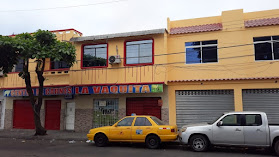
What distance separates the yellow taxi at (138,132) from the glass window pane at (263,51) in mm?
7318

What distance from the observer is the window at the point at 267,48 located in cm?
1358

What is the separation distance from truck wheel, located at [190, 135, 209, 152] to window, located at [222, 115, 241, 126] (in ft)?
3.39

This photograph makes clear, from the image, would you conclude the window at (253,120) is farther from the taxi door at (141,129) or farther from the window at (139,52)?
the window at (139,52)

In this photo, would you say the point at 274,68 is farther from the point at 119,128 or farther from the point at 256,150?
the point at 119,128

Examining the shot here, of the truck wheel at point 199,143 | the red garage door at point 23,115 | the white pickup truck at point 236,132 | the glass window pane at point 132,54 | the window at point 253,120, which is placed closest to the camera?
the white pickup truck at point 236,132

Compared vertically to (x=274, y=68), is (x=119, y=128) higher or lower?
lower

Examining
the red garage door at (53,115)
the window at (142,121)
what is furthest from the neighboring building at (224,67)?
the red garage door at (53,115)

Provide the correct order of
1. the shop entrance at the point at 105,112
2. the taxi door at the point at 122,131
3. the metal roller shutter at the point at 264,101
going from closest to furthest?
the taxi door at the point at 122,131
the metal roller shutter at the point at 264,101
the shop entrance at the point at 105,112

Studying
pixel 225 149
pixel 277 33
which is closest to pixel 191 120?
pixel 225 149

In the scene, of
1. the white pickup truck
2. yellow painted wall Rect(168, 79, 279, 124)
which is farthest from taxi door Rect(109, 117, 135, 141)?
yellow painted wall Rect(168, 79, 279, 124)

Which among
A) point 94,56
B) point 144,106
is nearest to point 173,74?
point 144,106

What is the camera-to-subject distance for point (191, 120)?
47.2 ft

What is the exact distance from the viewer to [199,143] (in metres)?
9.43

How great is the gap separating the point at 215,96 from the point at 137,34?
6199mm
